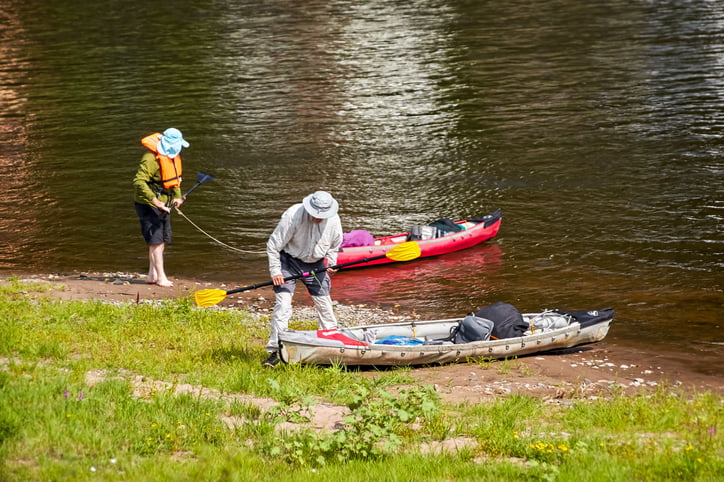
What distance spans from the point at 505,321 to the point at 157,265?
290 inches

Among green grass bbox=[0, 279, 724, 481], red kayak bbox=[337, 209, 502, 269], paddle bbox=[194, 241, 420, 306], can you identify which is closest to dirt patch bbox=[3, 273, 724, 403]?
green grass bbox=[0, 279, 724, 481]

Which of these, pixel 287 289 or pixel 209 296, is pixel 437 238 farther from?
pixel 287 289

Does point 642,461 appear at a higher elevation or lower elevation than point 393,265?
higher

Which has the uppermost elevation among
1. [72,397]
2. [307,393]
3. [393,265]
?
[72,397]

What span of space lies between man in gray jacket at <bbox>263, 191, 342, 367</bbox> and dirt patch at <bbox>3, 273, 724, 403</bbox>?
162cm

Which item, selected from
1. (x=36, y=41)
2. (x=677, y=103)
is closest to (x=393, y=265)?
(x=677, y=103)

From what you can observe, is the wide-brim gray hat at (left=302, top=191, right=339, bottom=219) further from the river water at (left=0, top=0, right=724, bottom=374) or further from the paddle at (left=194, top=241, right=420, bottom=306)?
the river water at (left=0, top=0, right=724, bottom=374)

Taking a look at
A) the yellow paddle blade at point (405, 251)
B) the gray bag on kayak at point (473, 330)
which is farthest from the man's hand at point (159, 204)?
the gray bag on kayak at point (473, 330)

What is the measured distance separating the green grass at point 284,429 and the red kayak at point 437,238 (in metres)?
7.38

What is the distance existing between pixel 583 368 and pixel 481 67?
2774 centimetres

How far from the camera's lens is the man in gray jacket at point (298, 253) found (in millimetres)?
11781

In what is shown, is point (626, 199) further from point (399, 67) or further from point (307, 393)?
point (399, 67)

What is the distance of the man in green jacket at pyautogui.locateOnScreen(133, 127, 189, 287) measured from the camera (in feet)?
52.6

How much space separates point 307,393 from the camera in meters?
11.0
